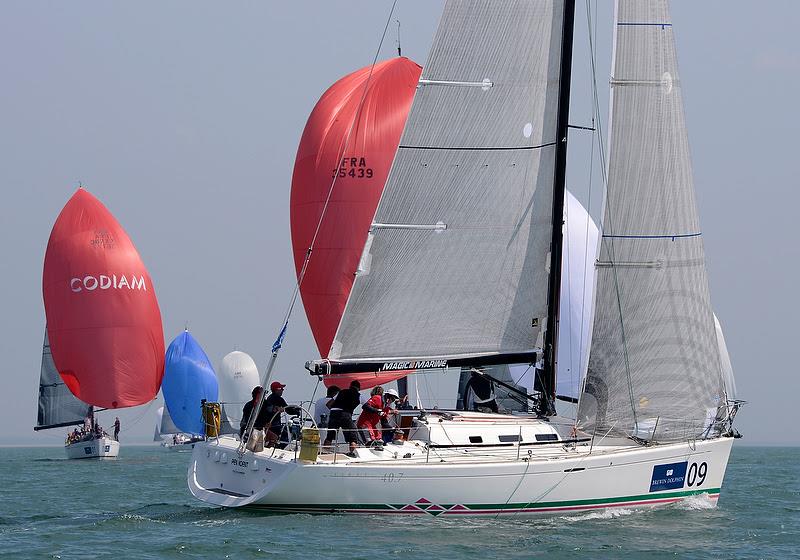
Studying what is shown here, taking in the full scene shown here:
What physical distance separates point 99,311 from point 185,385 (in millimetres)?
9479

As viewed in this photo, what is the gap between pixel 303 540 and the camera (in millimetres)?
13586

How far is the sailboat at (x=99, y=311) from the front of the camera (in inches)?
1515

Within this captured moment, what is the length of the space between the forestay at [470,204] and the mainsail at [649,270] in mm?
963

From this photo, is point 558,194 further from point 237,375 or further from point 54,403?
point 237,375

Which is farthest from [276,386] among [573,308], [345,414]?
[573,308]

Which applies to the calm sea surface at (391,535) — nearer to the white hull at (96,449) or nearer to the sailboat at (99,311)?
the sailboat at (99,311)

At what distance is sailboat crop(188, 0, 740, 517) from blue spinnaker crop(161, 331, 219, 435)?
30628 millimetres

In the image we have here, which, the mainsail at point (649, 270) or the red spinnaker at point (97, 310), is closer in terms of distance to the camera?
the mainsail at point (649, 270)

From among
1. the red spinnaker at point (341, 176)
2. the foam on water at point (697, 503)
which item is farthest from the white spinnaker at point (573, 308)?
the foam on water at point (697, 503)

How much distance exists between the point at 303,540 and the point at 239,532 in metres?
1.12

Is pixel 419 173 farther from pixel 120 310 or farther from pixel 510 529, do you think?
pixel 120 310

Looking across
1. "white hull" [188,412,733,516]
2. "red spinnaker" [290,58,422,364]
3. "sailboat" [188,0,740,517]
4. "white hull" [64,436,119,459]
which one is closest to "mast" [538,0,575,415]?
"sailboat" [188,0,740,517]

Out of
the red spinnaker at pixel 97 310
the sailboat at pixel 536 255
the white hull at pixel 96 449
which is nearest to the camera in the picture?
the sailboat at pixel 536 255

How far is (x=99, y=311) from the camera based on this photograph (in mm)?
38438
